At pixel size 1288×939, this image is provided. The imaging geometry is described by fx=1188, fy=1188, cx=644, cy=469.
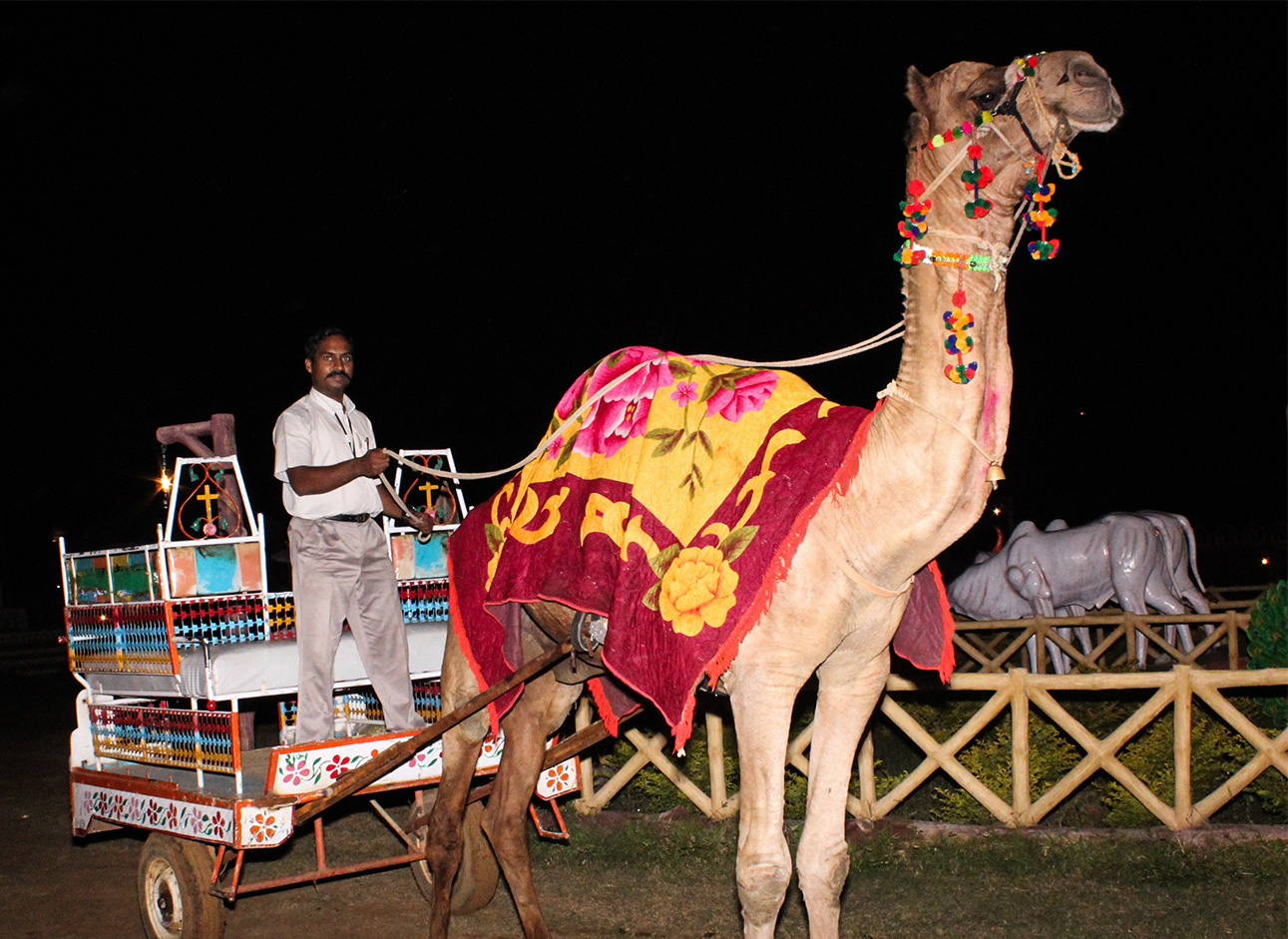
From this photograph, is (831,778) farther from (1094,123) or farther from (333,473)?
(333,473)

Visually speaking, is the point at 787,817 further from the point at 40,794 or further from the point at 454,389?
the point at 454,389

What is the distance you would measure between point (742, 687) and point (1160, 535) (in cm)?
1119

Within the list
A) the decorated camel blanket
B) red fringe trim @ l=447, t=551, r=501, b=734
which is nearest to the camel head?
the decorated camel blanket

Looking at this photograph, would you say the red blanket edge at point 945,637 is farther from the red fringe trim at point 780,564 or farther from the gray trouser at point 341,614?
the gray trouser at point 341,614

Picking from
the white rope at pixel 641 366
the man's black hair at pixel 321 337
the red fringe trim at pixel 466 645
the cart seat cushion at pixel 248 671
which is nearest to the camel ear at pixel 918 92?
the white rope at pixel 641 366

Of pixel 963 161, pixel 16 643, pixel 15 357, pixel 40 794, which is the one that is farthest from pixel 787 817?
pixel 16 643

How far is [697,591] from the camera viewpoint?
429 cm

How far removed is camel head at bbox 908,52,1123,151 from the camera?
372 cm

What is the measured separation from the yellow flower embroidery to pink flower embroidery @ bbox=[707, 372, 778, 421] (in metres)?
0.65

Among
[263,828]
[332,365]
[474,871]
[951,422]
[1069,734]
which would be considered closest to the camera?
[951,422]

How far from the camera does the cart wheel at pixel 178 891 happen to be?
5.83m

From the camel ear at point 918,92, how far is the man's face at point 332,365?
11.2ft

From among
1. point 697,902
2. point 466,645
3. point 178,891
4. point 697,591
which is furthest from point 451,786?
point 697,591

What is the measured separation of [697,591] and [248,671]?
2832 millimetres
